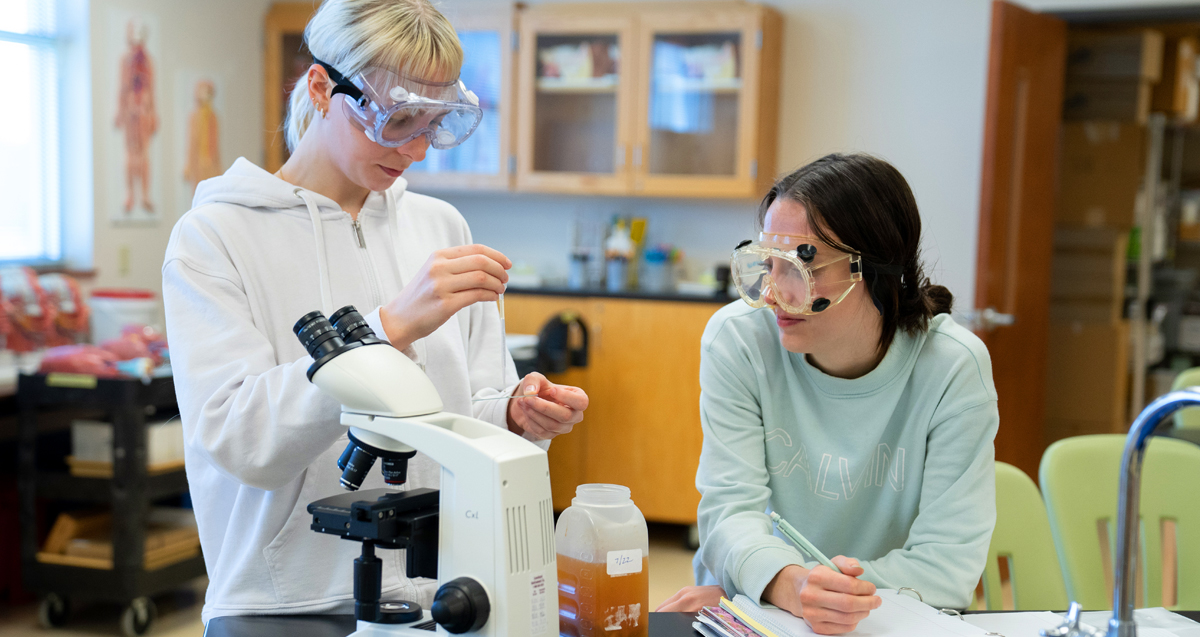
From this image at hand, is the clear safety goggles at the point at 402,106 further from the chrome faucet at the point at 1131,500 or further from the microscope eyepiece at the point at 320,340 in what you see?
the chrome faucet at the point at 1131,500

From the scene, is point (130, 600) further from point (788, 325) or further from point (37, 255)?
point (788, 325)

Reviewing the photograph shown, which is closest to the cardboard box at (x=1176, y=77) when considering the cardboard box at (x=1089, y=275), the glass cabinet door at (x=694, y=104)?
the cardboard box at (x=1089, y=275)

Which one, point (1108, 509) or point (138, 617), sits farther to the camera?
point (138, 617)

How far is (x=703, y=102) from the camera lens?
13.3 feet

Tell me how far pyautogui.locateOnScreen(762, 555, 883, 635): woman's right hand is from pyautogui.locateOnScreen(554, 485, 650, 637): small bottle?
0.20m

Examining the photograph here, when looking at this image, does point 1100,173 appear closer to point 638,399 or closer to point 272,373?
point 638,399

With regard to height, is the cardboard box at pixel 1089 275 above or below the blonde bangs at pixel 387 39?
below

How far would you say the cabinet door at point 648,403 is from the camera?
3.93 m

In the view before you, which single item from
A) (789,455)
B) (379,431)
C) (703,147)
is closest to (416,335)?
(379,431)

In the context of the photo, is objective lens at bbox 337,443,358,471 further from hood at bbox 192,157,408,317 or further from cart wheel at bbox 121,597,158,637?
cart wheel at bbox 121,597,158,637

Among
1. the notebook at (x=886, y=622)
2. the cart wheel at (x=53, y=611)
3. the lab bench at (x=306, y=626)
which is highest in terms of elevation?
the notebook at (x=886, y=622)

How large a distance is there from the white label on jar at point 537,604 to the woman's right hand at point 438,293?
30cm

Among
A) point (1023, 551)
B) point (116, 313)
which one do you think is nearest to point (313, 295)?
point (1023, 551)

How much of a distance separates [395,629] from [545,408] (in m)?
0.40
